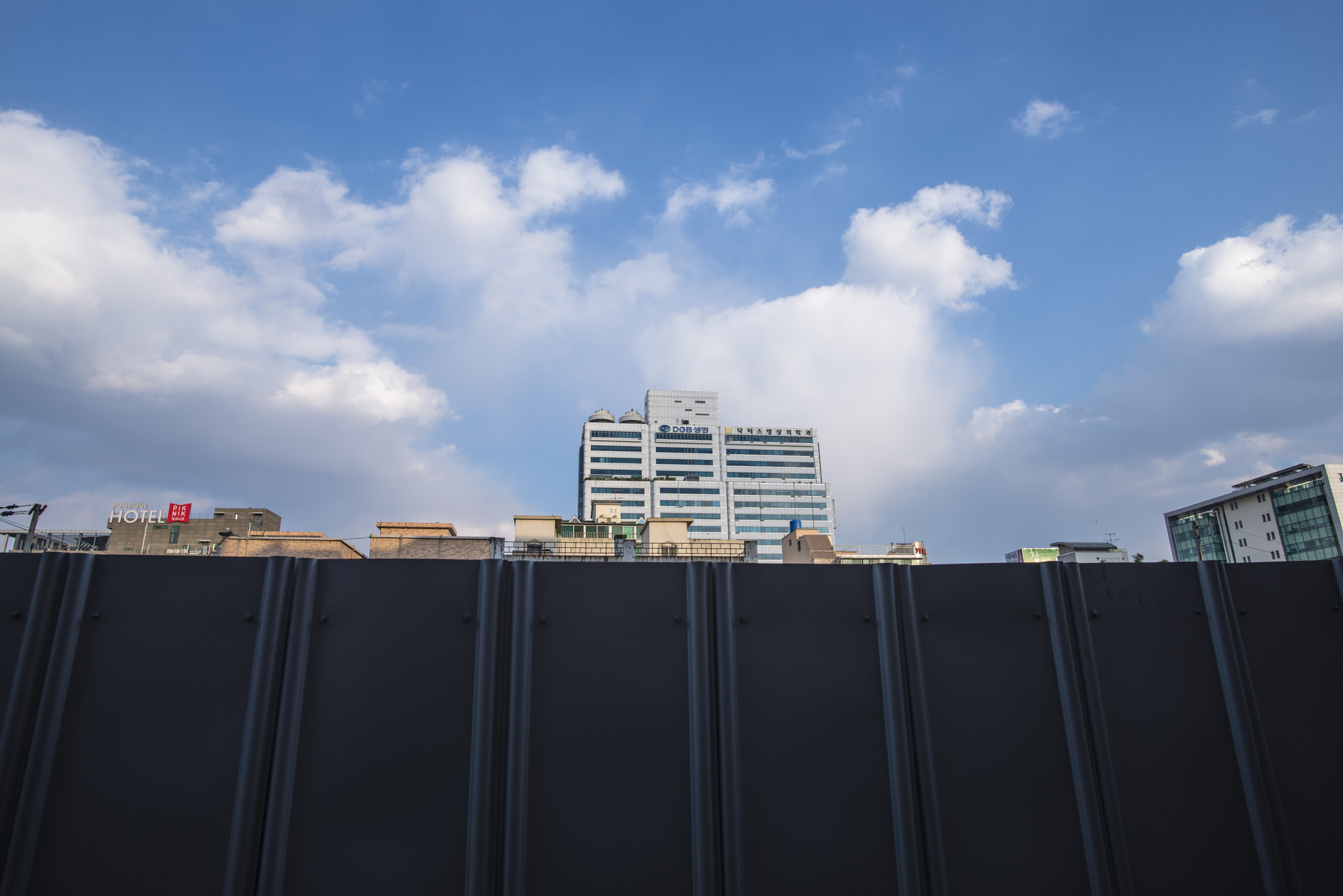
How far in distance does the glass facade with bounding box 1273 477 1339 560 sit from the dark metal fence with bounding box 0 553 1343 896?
3972 inches

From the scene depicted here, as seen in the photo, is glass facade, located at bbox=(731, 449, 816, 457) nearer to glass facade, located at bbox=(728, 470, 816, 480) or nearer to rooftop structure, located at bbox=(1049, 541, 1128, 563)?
glass facade, located at bbox=(728, 470, 816, 480)

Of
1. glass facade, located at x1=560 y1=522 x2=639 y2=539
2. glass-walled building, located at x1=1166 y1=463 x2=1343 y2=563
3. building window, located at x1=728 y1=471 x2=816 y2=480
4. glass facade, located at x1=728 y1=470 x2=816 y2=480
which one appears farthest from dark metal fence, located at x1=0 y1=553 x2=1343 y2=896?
building window, located at x1=728 y1=471 x2=816 y2=480

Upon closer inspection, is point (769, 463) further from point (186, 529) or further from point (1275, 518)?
point (186, 529)

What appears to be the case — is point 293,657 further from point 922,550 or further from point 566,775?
point 922,550

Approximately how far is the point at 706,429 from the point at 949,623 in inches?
6016

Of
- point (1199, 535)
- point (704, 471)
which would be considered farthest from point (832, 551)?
point (704, 471)

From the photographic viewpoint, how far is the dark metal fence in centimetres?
368

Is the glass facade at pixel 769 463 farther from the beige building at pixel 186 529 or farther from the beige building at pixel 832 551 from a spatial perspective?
the beige building at pixel 186 529

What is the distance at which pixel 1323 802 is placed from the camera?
4.35m

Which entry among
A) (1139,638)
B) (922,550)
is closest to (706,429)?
(922,550)

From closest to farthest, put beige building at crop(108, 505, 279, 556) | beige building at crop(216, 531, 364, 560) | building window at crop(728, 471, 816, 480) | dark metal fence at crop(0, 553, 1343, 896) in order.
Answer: dark metal fence at crop(0, 553, 1343, 896), beige building at crop(216, 531, 364, 560), beige building at crop(108, 505, 279, 556), building window at crop(728, 471, 816, 480)

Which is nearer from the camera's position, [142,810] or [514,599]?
[142,810]

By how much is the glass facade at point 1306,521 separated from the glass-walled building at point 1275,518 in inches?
2.6

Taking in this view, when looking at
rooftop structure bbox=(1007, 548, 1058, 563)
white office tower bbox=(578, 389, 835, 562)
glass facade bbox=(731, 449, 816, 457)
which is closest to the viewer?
rooftop structure bbox=(1007, 548, 1058, 563)
